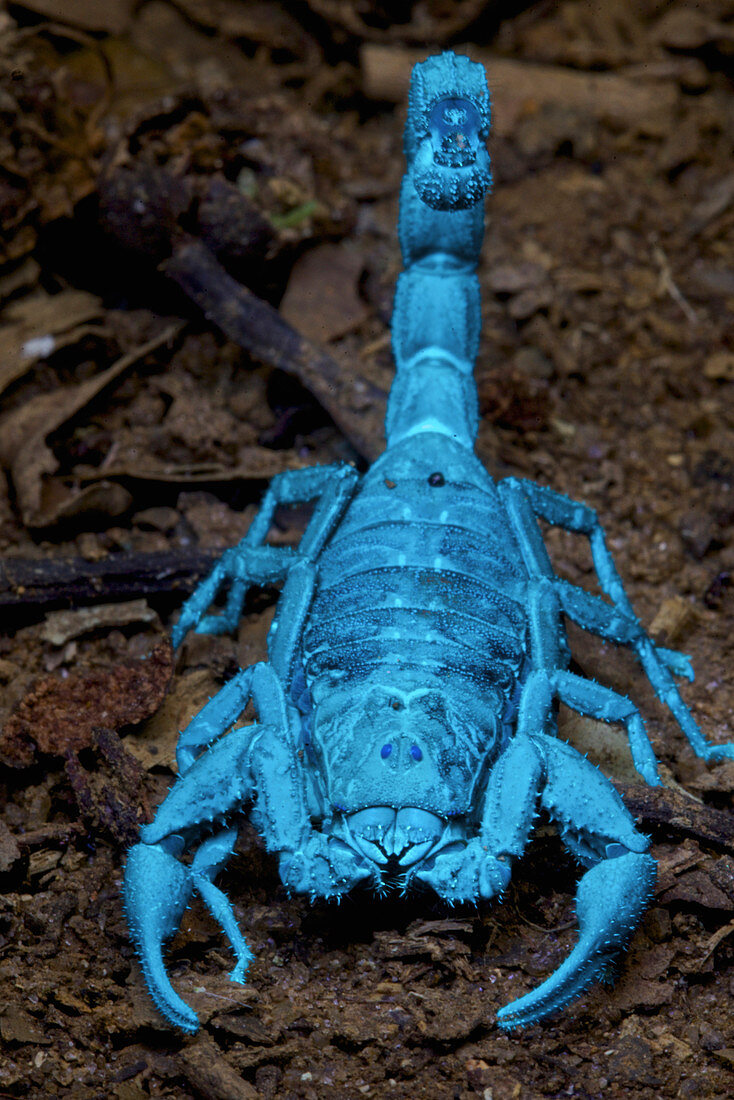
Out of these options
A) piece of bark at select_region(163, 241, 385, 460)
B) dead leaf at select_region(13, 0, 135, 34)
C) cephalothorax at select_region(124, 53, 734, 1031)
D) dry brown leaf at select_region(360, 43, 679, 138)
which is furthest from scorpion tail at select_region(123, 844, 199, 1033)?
dry brown leaf at select_region(360, 43, 679, 138)

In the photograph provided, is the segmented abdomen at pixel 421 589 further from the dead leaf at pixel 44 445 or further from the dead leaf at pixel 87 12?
the dead leaf at pixel 87 12

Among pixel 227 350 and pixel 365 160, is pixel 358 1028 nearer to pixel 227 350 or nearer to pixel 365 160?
pixel 227 350

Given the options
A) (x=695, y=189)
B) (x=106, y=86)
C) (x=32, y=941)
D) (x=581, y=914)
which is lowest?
(x=32, y=941)

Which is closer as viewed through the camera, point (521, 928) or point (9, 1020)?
point (9, 1020)

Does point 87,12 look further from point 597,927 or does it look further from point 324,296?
point 597,927

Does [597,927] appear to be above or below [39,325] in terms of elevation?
below

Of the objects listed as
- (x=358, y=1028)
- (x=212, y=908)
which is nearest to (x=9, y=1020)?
(x=212, y=908)

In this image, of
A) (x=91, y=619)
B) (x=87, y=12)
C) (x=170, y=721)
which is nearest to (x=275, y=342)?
(x=91, y=619)
